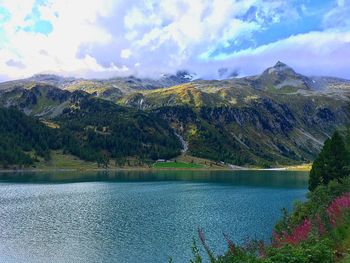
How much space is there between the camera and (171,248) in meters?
57.4

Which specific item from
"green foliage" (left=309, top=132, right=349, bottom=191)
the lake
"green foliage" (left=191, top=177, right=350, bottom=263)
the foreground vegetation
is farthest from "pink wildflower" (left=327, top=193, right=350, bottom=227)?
"green foliage" (left=309, top=132, right=349, bottom=191)

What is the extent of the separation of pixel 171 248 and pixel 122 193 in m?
83.2

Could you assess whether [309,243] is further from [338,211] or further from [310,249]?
[338,211]

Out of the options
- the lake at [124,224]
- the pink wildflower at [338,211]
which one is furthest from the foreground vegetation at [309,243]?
the lake at [124,224]

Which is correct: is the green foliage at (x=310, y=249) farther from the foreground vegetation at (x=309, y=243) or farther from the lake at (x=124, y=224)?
the lake at (x=124, y=224)

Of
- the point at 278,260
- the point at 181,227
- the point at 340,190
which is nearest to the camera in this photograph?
the point at 278,260

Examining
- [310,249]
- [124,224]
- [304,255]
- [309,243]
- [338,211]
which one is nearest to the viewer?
[304,255]

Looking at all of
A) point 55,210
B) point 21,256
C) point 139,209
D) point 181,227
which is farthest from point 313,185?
point 55,210

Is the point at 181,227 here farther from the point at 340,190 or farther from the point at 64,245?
the point at 340,190

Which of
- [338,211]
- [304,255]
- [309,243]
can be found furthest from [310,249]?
[338,211]

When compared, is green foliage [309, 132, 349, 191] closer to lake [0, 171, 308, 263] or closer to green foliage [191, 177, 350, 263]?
lake [0, 171, 308, 263]

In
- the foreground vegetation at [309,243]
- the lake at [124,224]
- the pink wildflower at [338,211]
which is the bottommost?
the lake at [124,224]

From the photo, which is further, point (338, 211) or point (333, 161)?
point (333, 161)

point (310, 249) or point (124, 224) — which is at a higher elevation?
point (310, 249)
